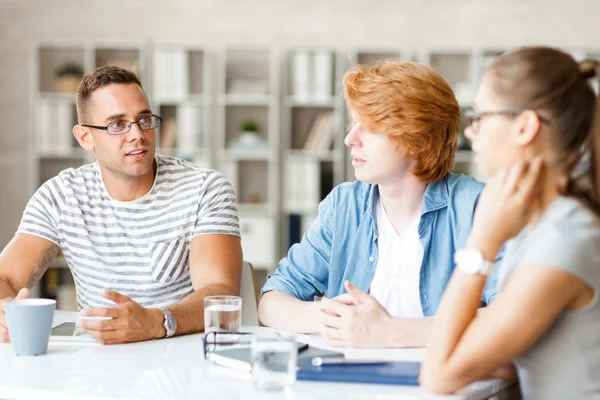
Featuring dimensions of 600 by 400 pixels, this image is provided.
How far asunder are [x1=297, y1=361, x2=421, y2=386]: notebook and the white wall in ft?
14.7

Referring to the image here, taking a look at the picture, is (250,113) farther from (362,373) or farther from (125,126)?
(362,373)

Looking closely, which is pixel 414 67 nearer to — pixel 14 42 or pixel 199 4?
pixel 199 4

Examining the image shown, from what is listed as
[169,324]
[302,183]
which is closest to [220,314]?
[169,324]

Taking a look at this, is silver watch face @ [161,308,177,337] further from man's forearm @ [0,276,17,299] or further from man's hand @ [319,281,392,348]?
man's forearm @ [0,276,17,299]

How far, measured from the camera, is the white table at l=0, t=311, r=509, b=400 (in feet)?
4.01

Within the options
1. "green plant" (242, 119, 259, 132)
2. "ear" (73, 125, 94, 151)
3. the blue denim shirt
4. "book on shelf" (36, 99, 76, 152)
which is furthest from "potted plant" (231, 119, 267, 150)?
the blue denim shirt

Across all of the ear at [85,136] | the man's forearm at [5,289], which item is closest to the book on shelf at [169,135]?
the ear at [85,136]

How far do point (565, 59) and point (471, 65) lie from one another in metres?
4.39

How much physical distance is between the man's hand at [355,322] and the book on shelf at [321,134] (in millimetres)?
3880

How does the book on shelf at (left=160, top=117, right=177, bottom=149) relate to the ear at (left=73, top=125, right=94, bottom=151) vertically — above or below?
below

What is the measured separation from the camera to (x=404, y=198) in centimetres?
196

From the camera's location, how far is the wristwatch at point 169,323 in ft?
5.38

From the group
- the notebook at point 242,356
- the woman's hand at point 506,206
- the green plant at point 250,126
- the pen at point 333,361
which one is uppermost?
the woman's hand at point 506,206

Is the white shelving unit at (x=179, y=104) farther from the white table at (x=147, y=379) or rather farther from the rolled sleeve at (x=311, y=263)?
the white table at (x=147, y=379)
